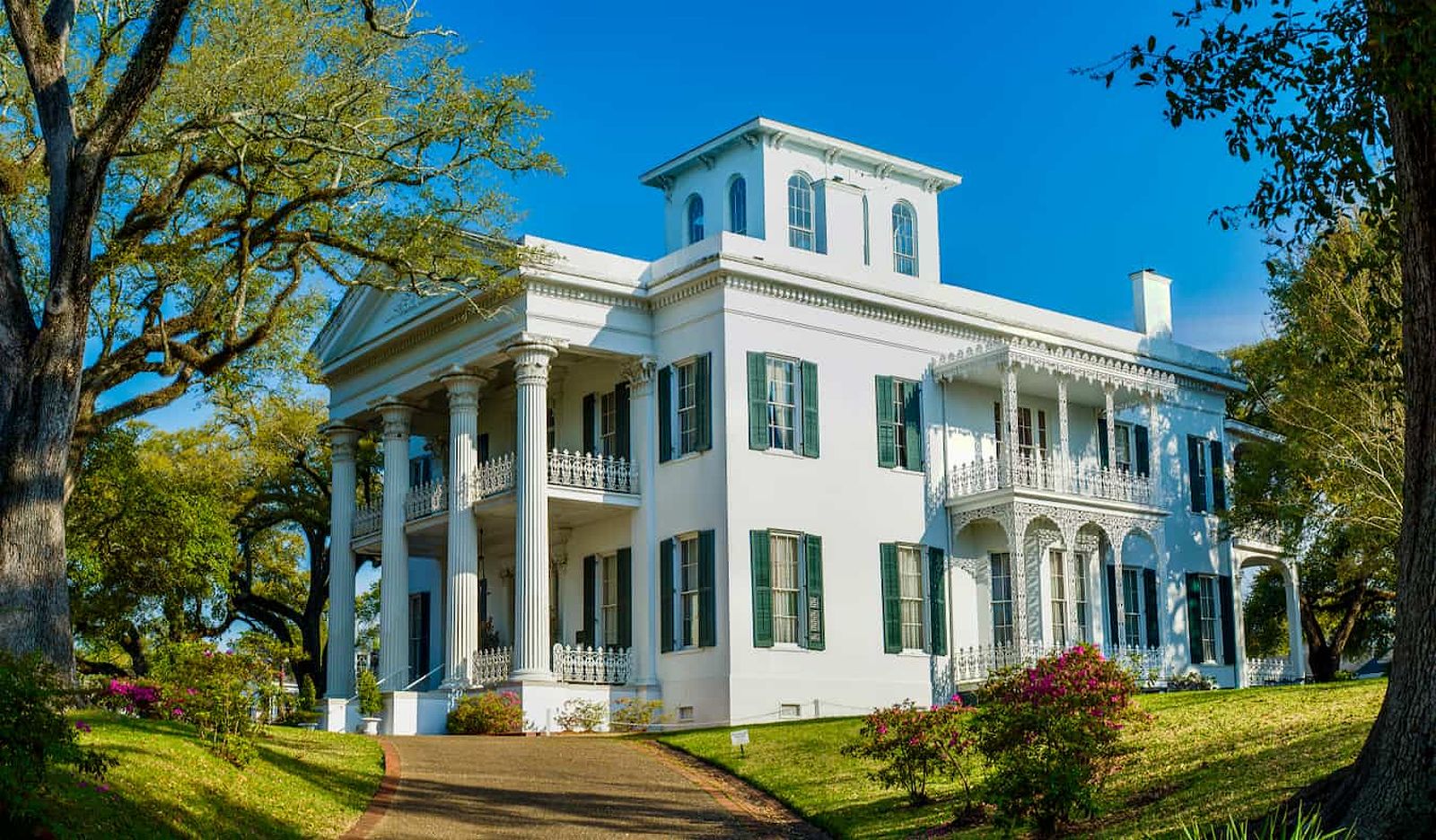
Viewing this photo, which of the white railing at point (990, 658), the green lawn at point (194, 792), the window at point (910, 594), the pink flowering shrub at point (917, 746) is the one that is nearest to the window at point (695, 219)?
the window at point (910, 594)

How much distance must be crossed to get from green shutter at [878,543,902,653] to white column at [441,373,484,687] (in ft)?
25.2

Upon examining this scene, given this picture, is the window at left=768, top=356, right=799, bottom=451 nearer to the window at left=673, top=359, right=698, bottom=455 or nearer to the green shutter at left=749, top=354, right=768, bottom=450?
the green shutter at left=749, top=354, right=768, bottom=450

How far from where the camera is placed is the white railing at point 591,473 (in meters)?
28.5

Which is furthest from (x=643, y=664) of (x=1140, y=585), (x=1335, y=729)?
(x=1335, y=729)

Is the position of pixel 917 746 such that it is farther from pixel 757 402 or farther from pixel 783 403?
pixel 783 403

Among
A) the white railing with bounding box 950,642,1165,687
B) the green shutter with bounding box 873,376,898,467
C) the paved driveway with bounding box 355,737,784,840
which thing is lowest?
the paved driveway with bounding box 355,737,784,840

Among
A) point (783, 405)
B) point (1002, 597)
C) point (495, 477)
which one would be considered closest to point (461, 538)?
point (495, 477)

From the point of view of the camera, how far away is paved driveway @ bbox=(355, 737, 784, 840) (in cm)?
1612

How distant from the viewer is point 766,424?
27906 mm

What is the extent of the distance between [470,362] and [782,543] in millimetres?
7073

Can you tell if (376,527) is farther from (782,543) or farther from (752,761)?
(752,761)

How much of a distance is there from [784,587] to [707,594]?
1460 mm

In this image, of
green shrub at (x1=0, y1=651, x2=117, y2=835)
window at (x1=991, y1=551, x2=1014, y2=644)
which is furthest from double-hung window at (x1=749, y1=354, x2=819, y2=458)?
green shrub at (x1=0, y1=651, x2=117, y2=835)

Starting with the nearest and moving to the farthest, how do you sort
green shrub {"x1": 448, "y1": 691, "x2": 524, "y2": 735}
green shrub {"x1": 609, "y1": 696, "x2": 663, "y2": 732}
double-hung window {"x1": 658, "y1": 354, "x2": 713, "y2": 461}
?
green shrub {"x1": 448, "y1": 691, "x2": 524, "y2": 735}
green shrub {"x1": 609, "y1": 696, "x2": 663, "y2": 732}
double-hung window {"x1": 658, "y1": 354, "x2": 713, "y2": 461}
